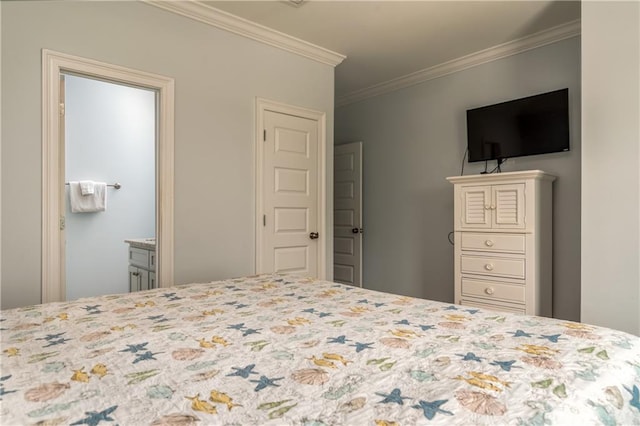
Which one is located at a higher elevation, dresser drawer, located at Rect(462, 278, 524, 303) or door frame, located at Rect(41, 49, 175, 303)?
door frame, located at Rect(41, 49, 175, 303)

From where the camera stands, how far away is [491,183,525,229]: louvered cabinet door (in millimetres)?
2971

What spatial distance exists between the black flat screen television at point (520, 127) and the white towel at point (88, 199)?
3647 millimetres

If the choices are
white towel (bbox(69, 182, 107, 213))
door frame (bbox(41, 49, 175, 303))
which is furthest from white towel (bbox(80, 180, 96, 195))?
door frame (bbox(41, 49, 175, 303))

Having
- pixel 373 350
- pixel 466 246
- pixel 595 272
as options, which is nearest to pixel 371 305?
pixel 373 350

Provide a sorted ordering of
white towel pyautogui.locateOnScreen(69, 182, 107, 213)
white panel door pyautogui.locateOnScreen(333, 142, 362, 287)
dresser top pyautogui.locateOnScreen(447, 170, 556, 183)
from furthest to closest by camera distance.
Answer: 1. white panel door pyautogui.locateOnScreen(333, 142, 362, 287)
2. white towel pyautogui.locateOnScreen(69, 182, 107, 213)
3. dresser top pyautogui.locateOnScreen(447, 170, 556, 183)

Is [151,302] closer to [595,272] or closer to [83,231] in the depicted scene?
[595,272]

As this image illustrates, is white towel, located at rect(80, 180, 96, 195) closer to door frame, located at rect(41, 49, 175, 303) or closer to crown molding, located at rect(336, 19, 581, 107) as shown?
door frame, located at rect(41, 49, 175, 303)

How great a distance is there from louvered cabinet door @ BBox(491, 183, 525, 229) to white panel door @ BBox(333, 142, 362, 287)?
1.83 metres

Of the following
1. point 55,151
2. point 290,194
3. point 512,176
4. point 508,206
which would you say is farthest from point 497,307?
point 55,151

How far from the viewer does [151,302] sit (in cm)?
174

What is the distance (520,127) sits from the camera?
335 centimetres

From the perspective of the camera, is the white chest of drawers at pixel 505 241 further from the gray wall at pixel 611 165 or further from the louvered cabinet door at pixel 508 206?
the gray wall at pixel 611 165

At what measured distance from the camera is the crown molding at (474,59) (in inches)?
124

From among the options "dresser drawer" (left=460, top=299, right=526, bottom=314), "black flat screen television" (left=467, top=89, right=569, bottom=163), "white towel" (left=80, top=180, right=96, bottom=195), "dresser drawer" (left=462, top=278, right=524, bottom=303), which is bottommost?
"dresser drawer" (left=460, top=299, right=526, bottom=314)
